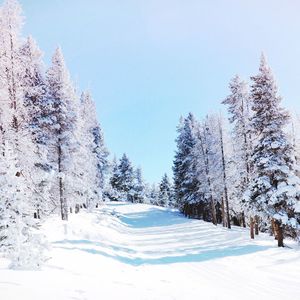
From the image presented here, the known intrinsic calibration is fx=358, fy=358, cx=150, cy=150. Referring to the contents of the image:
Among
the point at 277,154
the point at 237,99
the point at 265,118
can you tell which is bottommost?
the point at 277,154

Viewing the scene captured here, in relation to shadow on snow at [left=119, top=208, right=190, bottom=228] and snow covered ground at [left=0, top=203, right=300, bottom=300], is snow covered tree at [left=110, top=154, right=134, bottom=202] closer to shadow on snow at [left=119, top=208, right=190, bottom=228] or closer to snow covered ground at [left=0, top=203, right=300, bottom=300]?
shadow on snow at [left=119, top=208, right=190, bottom=228]

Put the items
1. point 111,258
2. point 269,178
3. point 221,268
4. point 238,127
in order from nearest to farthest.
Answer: point 221,268, point 111,258, point 269,178, point 238,127

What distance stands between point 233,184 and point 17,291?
1346 inches

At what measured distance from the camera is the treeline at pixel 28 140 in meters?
10.7

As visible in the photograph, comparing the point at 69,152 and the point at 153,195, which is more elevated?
the point at 69,152

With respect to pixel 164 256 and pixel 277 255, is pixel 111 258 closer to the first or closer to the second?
pixel 164 256

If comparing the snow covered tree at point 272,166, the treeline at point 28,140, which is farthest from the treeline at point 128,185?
the snow covered tree at point 272,166

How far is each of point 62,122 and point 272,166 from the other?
17.4 m

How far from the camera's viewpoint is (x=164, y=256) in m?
19.8

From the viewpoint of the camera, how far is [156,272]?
49.0 feet

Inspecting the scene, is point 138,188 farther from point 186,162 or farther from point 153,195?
point 186,162

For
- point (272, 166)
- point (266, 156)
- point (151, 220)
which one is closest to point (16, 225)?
point (272, 166)

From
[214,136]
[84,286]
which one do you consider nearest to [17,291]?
[84,286]

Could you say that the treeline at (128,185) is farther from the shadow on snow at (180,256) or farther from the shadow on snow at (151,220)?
the shadow on snow at (180,256)
